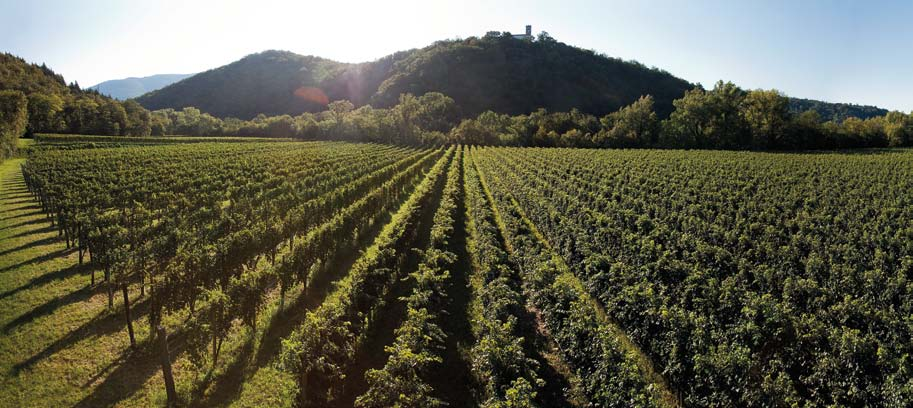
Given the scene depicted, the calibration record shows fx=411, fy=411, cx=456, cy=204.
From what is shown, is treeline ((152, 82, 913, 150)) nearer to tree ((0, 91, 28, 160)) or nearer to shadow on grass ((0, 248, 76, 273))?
tree ((0, 91, 28, 160))

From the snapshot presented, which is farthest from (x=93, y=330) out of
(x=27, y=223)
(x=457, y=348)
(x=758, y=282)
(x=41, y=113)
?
(x=41, y=113)

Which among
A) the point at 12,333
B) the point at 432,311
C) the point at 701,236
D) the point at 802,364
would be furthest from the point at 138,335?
the point at 701,236

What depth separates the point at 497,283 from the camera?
46.0 ft

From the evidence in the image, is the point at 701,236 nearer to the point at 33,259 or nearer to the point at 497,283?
Result: the point at 497,283

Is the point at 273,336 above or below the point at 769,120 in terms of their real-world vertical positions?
below

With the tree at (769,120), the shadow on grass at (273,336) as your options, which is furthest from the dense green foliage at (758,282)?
the tree at (769,120)

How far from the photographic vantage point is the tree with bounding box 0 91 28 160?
62000mm

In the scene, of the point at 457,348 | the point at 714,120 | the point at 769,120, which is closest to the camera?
the point at 457,348

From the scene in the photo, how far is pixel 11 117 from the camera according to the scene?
69688mm

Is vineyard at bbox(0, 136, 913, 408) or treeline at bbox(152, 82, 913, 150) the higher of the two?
treeline at bbox(152, 82, 913, 150)

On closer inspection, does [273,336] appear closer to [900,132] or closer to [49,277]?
[49,277]

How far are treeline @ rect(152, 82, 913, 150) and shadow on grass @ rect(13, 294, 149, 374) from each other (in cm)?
9830

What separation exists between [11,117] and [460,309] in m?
94.7

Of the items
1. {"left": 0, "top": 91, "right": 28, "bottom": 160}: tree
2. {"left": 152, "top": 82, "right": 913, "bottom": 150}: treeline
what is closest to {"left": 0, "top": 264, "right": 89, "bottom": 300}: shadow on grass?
{"left": 0, "top": 91, "right": 28, "bottom": 160}: tree
